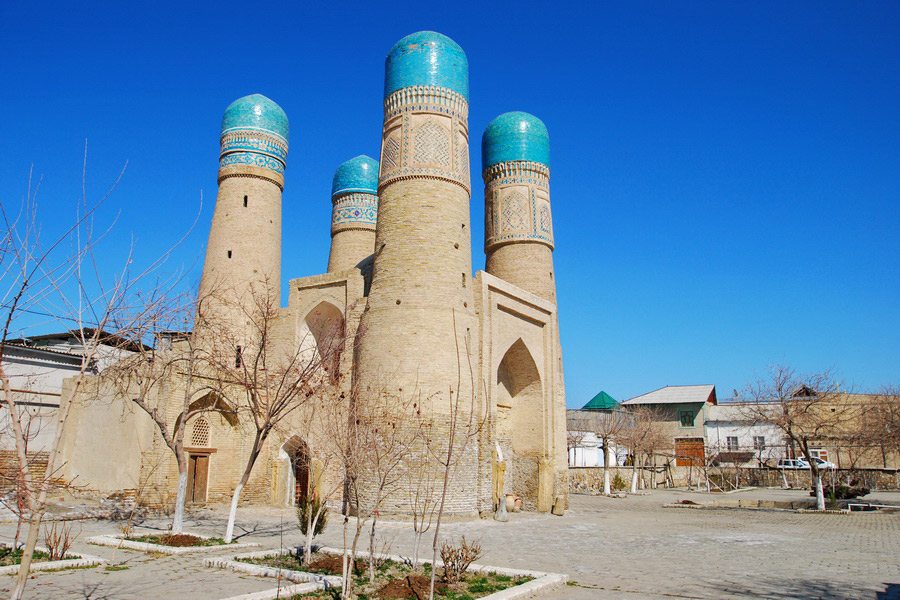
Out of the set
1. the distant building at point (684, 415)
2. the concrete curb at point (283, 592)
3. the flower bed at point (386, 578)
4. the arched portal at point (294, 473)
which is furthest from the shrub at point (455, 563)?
the distant building at point (684, 415)

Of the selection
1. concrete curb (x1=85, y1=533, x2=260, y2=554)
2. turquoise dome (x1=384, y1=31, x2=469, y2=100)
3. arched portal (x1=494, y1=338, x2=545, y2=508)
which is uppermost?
turquoise dome (x1=384, y1=31, x2=469, y2=100)

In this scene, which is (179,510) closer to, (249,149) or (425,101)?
(425,101)

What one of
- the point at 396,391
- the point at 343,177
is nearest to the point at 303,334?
the point at 396,391

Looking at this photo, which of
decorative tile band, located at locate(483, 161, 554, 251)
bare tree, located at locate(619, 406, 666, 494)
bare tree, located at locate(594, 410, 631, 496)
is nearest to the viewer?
decorative tile band, located at locate(483, 161, 554, 251)

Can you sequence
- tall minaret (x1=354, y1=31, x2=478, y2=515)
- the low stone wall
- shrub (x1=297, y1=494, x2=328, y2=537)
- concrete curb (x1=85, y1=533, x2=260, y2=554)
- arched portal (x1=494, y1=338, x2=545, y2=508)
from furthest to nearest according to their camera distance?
the low stone wall < arched portal (x1=494, y1=338, x2=545, y2=508) < tall minaret (x1=354, y1=31, x2=478, y2=515) < concrete curb (x1=85, y1=533, x2=260, y2=554) < shrub (x1=297, y1=494, x2=328, y2=537)

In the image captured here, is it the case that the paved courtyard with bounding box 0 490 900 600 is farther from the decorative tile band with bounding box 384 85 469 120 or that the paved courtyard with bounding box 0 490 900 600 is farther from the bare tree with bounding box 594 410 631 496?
the bare tree with bounding box 594 410 631 496

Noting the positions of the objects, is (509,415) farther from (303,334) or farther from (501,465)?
(303,334)

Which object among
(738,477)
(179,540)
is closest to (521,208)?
(179,540)

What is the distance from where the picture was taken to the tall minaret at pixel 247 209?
2025 centimetres

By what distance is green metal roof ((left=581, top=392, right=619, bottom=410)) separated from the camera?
47.8 m

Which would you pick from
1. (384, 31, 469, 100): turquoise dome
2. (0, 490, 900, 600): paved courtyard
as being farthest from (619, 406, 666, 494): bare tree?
(384, 31, 469, 100): turquoise dome

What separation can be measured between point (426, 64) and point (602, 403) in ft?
115

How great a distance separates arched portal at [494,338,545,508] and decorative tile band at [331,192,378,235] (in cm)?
835

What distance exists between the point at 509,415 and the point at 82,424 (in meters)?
11.5
